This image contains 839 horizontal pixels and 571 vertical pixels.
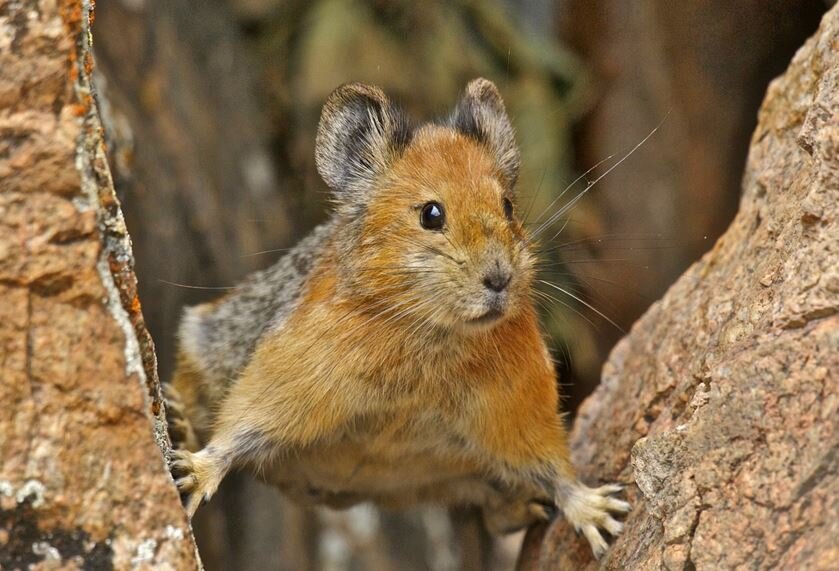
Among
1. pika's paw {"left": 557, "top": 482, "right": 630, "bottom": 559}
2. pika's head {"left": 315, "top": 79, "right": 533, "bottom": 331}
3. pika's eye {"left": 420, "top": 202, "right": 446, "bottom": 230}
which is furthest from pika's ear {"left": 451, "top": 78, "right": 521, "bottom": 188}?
pika's paw {"left": 557, "top": 482, "right": 630, "bottom": 559}

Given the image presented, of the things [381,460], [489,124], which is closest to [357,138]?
[489,124]

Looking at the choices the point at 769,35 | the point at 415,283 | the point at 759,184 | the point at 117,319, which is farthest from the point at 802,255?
the point at 769,35

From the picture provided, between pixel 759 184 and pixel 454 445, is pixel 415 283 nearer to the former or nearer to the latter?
pixel 454 445

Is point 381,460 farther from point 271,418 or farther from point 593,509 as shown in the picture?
point 593,509

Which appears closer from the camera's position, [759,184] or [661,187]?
[759,184]

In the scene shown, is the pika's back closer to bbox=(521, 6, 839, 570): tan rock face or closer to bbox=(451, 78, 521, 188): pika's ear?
bbox=(451, 78, 521, 188): pika's ear
